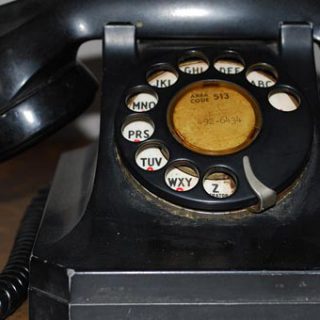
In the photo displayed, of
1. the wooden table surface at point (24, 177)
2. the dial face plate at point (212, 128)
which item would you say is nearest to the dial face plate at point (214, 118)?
the dial face plate at point (212, 128)

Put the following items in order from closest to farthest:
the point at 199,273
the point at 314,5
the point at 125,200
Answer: the point at 199,273, the point at 125,200, the point at 314,5

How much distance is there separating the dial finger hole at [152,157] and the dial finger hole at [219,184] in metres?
0.05

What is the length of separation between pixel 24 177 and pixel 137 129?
483 mm

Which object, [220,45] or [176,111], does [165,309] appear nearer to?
[176,111]

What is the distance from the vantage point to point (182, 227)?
759mm

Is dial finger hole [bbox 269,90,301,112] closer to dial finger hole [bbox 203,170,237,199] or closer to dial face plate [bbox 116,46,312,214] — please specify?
dial face plate [bbox 116,46,312,214]

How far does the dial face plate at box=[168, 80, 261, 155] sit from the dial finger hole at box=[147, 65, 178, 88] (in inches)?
1.6

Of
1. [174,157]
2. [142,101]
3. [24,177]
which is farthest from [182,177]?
[24,177]

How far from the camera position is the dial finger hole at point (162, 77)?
896mm

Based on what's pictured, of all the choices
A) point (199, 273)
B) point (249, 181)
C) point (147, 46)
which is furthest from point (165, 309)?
point (147, 46)

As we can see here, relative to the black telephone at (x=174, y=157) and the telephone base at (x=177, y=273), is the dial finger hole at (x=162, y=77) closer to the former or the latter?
the black telephone at (x=174, y=157)

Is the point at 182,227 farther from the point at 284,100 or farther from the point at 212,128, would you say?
the point at 284,100

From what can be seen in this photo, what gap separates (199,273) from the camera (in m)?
0.69

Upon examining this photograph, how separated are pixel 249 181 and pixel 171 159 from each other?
0.32 feet
